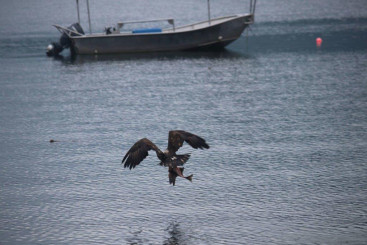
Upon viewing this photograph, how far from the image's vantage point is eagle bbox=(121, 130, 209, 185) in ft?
45.0

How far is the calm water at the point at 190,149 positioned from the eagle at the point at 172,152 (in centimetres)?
112

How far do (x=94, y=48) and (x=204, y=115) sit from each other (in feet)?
64.7

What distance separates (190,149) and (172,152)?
5.81m

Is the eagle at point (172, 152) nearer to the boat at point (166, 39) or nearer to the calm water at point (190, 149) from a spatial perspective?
the calm water at point (190, 149)

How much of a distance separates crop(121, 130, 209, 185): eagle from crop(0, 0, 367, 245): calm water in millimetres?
1119

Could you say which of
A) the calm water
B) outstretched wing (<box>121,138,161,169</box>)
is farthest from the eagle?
the calm water

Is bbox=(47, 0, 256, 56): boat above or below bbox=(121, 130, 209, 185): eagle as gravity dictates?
above

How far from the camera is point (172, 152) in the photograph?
13.9 meters

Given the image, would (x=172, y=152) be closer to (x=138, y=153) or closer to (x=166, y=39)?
(x=138, y=153)

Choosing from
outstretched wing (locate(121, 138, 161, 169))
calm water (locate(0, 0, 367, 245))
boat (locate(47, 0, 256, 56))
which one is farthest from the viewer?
boat (locate(47, 0, 256, 56))

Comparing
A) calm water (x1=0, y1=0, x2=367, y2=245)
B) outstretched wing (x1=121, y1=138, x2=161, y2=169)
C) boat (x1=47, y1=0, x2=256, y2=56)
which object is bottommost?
calm water (x1=0, y1=0, x2=367, y2=245)

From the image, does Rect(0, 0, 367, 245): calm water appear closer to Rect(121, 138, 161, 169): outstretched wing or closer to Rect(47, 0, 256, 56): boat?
Rect(47, 0, 256, 56): boat

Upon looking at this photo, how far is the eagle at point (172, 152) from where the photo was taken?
13.7 m

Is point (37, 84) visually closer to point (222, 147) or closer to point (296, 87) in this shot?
point (296, 87)
